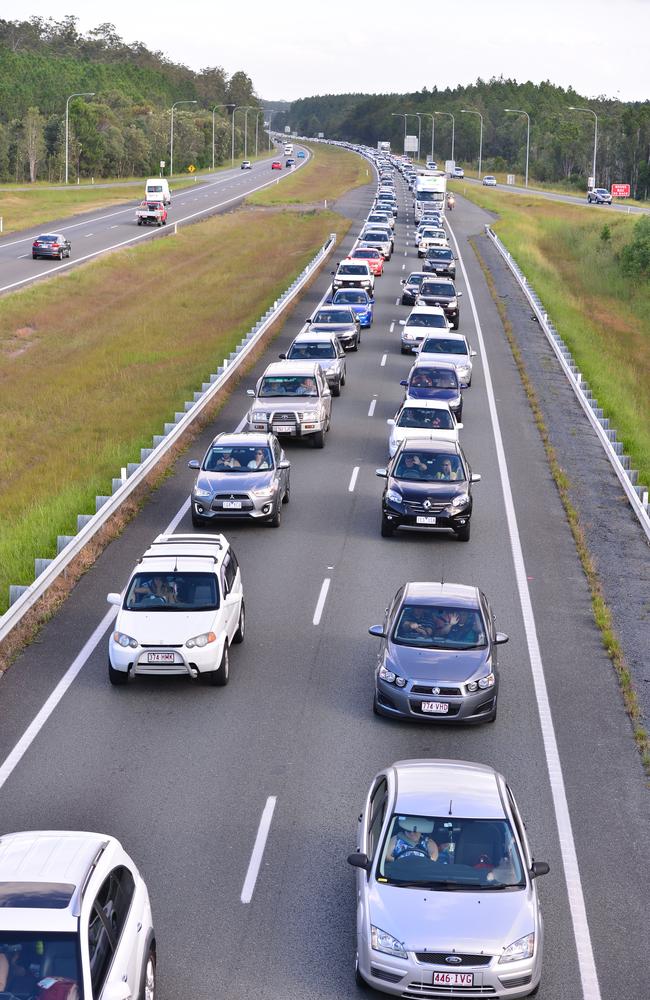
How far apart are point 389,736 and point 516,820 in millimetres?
4407

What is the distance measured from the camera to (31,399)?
39625 mm

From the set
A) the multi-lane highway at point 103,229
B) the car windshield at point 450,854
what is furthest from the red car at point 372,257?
the car windshield at point 450,854

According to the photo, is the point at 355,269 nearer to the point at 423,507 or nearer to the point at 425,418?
the point at 425,418

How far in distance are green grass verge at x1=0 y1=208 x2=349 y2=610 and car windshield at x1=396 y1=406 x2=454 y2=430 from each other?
6.32 metres

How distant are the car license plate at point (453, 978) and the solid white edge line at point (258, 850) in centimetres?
238

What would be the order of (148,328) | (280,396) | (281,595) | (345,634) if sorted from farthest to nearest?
(148,328)
(280,396)
(281,595)
(345,634)

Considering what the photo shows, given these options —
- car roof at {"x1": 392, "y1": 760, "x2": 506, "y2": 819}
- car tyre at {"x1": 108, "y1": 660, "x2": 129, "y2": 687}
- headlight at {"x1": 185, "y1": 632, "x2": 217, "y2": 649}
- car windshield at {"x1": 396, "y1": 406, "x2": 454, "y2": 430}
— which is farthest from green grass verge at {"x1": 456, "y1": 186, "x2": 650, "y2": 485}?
car roof at {"x1": 392, "y1": 760, "x2": 506, "y2": 819}

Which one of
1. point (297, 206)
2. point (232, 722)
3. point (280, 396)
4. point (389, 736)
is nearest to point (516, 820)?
point (389, 736)

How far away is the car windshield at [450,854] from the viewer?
10.5 m

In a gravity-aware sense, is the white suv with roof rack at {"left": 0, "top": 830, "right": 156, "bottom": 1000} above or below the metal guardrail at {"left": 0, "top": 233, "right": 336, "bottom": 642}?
above

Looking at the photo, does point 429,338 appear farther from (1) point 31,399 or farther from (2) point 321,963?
(2) point 321,963

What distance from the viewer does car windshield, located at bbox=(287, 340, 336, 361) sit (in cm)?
3575

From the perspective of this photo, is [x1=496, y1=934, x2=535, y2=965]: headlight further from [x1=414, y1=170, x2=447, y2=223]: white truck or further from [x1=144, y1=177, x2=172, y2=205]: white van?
[x1=144, y1=177, x2=172, y2=205]: white van

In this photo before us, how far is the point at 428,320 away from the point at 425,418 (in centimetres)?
1522
